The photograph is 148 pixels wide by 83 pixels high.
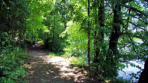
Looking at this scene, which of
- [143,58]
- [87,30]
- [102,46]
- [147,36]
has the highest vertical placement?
[87,30]

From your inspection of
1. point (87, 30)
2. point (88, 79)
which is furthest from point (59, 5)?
point (88, 79)

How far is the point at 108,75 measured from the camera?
4.31m

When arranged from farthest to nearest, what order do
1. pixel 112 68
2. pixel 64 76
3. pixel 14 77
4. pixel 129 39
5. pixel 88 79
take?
pixel 64 76, pixel 88 79, pixel 129 39, pixel 112 68, pixel 14 77

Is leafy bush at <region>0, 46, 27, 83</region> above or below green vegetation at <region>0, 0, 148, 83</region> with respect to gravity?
below

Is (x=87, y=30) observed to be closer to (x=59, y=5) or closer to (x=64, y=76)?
(x=59, y=5)

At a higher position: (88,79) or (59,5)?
(59,5)

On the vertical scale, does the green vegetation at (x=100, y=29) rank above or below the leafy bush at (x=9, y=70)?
above

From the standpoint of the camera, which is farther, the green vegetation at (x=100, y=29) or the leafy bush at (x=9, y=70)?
the green vegetation at (x=100, y=29)

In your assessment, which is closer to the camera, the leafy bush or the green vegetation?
the leafy bush

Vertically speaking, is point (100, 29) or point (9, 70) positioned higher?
point (100, 29)

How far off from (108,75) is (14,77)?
3416 mm

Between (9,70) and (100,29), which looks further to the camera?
(9,70)

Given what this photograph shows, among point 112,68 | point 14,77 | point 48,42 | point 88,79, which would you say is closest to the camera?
point 14,77

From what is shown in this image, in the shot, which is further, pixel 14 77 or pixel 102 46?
pixel 102 46
